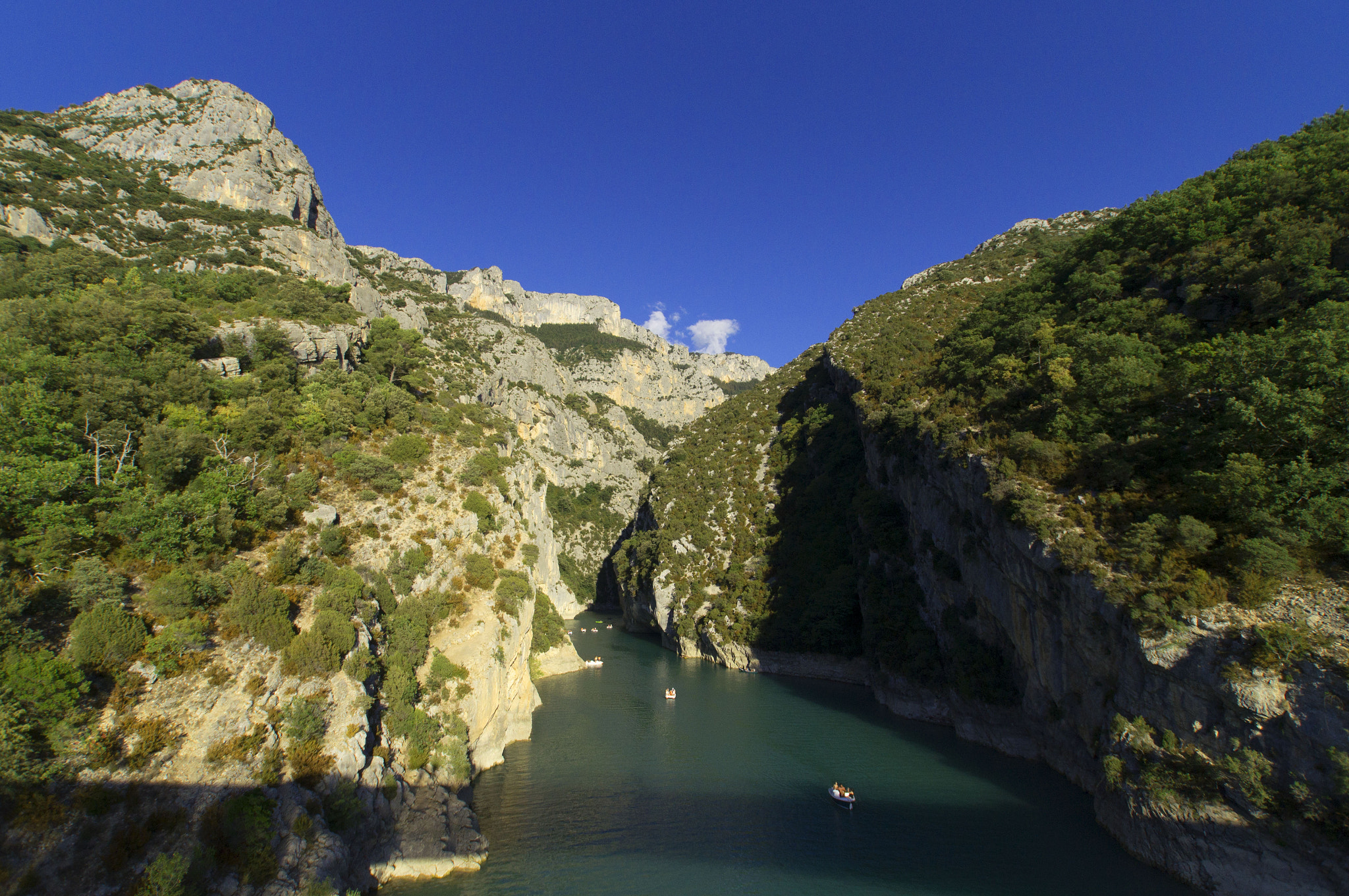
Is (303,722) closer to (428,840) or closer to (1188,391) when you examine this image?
(428,840)

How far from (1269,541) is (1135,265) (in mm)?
26341

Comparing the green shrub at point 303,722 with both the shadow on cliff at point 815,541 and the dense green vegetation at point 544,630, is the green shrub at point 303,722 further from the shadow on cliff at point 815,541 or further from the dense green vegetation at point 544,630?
the shadow on cliff at point 815,541

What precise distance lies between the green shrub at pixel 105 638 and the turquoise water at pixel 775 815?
1061 cm

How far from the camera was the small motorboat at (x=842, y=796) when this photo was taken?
78.1ft

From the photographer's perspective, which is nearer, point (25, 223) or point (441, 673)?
point (441, 673)

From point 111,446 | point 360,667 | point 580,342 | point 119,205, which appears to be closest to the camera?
point 360,667

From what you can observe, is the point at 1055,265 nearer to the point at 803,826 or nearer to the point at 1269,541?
the point at 1269,541

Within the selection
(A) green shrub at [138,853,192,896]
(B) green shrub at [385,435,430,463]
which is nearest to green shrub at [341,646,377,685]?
(A) green shrub at [138,853,192,896]

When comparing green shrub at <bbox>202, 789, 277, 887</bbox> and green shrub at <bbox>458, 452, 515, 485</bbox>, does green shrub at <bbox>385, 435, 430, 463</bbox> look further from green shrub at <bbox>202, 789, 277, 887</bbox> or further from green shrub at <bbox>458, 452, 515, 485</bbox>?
green shrub at <bbox>202, 789, 277, 887</bbox>

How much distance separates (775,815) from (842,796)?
327 cm

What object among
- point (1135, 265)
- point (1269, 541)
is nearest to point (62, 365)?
point (1269, 541)

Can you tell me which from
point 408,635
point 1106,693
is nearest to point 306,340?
point 408,635

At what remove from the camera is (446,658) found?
23.2 m

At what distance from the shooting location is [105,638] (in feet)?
45.9
